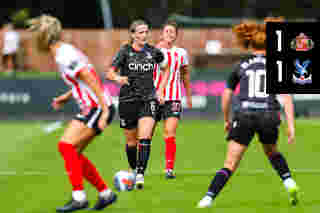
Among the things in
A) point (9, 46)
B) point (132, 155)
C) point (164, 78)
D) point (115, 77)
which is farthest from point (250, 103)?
point (9, 46)

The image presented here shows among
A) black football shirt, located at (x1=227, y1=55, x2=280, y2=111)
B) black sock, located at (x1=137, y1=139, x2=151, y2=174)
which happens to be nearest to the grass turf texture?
black sock, located at (x1=137, y1=139, x2=151, y2=174)

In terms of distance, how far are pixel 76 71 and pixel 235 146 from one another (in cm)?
184

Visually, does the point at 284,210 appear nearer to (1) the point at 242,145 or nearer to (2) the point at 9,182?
(1) the point at 242,145

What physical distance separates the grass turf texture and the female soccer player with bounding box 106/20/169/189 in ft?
2.07

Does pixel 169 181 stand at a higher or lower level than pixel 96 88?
lower

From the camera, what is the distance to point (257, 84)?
7816mm

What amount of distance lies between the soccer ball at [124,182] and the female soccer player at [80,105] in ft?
4.51

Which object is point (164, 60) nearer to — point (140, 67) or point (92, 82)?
point (140, 67)

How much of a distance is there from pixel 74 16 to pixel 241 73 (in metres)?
26.5

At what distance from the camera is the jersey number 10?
7797mm

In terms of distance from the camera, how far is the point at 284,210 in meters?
8.08

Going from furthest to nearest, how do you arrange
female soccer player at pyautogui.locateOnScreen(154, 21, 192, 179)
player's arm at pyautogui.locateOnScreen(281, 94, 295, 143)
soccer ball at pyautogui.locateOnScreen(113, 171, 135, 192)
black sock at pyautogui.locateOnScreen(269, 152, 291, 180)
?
female soccer player at pyautogui.locateOnScreen(154, 21, 192, 179) → soccer ball at pyautogui.locateOnScreen(113, 171, 135, 192) → black sock at pyautogui.locateOnScreen(269, 152, 291, 180) → player's arm at pyautogui.locateOnScreen(281, 94, 295, 143)

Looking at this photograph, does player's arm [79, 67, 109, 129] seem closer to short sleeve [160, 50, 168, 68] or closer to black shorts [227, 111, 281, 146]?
black shorts [227, 111, 281, 146]

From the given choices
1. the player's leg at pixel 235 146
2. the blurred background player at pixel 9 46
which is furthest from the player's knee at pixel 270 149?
the blurred background player at pixel 9 46
